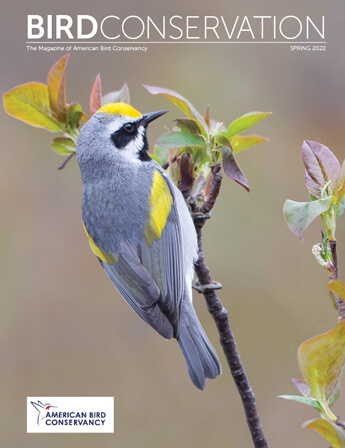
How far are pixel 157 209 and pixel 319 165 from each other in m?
1.13

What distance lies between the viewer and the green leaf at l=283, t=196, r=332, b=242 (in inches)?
55.9

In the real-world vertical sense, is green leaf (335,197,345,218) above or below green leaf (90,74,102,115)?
below

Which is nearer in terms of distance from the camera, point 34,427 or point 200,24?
point 34,427

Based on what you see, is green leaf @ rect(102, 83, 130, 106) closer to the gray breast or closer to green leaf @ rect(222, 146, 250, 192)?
the gray breast

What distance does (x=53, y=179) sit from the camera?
387 cm

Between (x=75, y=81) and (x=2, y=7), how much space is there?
2.26 feet

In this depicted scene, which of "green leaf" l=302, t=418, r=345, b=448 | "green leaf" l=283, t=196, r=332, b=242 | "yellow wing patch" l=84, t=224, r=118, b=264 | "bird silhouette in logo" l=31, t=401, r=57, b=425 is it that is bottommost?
"green leaf" l=302, t=418, r=345, b=448

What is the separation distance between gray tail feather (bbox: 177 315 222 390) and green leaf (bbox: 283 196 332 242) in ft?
3.79

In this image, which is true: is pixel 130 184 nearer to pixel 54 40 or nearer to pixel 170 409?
pixel 54 40

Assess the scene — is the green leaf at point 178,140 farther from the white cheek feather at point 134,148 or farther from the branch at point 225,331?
the white cheek feather at point 134,148

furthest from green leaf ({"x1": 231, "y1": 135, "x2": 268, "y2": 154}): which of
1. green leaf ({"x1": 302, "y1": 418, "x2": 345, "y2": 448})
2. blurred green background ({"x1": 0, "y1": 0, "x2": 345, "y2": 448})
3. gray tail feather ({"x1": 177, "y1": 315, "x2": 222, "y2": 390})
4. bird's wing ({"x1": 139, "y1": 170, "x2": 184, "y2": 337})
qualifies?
blurred green background ({"x1": 0, "y1": 0, "x2": 345, "y2": 448})

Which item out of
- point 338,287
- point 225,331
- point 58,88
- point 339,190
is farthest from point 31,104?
point 338,287

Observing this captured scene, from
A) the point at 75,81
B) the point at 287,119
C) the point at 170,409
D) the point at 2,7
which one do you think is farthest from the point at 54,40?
the point at 170,409

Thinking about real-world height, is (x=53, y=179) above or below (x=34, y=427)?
above
